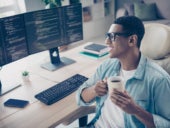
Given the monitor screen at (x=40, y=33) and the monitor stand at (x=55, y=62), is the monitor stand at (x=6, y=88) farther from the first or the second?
the monitor stand at (x=55, y=62)

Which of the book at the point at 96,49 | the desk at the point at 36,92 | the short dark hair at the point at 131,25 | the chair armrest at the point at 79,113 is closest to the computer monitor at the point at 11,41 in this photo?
the desk at the point at 36,92

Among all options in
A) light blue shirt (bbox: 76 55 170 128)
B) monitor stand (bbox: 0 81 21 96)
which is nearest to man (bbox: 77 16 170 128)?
light blue shirt (bbox: 76 55 170 128)

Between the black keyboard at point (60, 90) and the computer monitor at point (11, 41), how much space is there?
10.7 inches

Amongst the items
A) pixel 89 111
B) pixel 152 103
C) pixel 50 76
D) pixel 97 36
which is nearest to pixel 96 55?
pixel 50 76

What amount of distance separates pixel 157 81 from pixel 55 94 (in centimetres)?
64

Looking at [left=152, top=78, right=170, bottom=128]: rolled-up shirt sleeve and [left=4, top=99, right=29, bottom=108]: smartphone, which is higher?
[left=152, top=78, right=170, bottom=128]: rolled-up shirt sleeve

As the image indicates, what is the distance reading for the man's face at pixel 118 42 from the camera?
1395 mm

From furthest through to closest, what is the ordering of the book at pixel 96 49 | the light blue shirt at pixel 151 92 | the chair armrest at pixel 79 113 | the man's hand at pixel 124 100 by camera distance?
the book at pixel 96 49 < the chair armrest at pixel 79 113 < the light blue shirt at pixel 151 92 < the man's hand at pixel 124 100

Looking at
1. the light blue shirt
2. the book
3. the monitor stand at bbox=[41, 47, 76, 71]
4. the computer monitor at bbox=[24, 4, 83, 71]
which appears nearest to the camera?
the light blue shirt

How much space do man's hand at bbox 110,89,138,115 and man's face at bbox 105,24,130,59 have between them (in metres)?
0.31

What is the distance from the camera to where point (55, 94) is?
5.28ft

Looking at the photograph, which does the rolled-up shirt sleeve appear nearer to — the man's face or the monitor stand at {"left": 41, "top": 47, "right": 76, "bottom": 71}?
the man's face

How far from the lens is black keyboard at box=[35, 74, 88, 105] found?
157 cm

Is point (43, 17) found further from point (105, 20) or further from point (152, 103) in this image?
point (105, 20)
